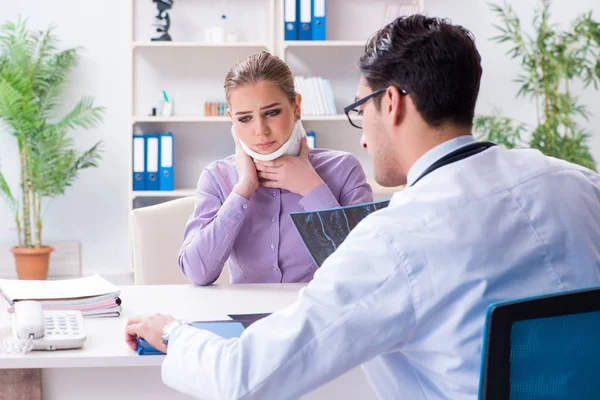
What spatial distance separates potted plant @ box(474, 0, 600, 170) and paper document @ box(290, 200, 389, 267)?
9.70ft

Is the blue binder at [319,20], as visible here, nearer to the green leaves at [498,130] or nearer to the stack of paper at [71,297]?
the green leaves at [498,130]

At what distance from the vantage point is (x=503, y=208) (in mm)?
954

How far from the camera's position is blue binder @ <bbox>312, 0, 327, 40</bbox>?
4406 mm

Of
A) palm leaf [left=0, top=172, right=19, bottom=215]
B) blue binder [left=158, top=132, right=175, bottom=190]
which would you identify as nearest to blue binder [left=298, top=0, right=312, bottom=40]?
blue binder [left=158, top=132, right=175, bottom=190]

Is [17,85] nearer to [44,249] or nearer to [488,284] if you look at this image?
[44,249]

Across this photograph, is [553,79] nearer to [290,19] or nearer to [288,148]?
[290,19]

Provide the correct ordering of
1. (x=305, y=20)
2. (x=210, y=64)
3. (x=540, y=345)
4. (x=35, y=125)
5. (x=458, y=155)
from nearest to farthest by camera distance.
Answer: (x=540, y=345) → (x=458, y=155) → (x=35, y=125) → (x=305, y=20) → (x=210, y=64)

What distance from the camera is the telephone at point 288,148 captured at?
1976 millimetres

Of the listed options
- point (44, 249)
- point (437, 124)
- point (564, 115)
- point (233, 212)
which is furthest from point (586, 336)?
point (44, 249)

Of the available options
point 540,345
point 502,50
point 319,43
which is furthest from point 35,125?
point 540,345

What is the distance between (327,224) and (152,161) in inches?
118

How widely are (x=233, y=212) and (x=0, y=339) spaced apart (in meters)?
0.68

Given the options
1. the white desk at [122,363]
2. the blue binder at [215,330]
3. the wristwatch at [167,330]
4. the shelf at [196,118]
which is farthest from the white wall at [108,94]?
the wristwatch at [167,330]

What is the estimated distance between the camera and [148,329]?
132 centimetres
